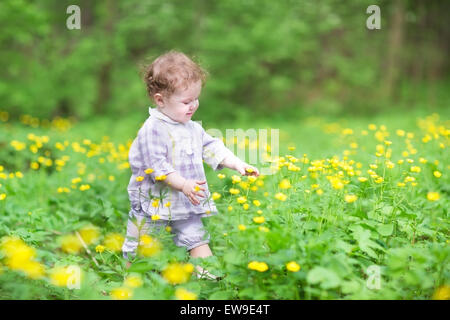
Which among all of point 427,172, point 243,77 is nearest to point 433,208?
point 427,172

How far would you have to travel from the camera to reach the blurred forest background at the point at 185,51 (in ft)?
34.9

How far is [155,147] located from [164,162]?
10cm

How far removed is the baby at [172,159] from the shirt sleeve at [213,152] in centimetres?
2

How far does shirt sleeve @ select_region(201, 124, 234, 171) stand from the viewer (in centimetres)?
248

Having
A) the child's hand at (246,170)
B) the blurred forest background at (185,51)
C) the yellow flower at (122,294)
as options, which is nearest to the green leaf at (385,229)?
the child's hand at (246,170)

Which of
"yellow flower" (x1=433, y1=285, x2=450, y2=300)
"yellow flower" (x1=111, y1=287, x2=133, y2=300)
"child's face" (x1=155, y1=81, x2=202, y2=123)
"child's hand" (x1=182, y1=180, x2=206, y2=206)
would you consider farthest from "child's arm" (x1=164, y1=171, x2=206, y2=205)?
"yellow flower" (x1=433, y1=285, x2=450, y2=300)

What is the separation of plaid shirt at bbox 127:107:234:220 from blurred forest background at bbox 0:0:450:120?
7361mm

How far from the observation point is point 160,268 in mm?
1953

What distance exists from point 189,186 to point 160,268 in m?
0.43

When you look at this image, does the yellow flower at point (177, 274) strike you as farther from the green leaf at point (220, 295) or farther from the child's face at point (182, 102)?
the child's face at point (182, 102)
